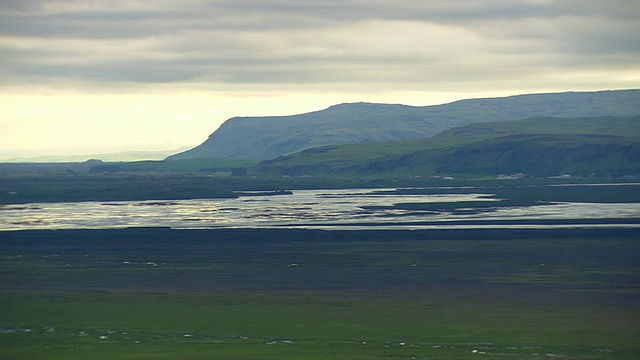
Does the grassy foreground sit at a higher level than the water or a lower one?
lower

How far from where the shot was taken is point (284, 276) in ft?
198

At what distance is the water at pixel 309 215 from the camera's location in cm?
9300

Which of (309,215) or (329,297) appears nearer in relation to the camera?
(329,297)

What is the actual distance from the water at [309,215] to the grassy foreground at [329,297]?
37.2ft

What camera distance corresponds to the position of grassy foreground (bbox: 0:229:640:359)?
134 ft

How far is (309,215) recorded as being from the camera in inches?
4222

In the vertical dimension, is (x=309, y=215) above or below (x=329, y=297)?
above

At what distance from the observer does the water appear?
93.0 metres

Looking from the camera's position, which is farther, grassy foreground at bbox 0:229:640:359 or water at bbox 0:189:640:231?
water at bbox 0:189:640:231

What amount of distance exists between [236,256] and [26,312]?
885 inches

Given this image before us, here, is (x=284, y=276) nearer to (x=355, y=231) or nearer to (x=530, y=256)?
(x=530, y=256)

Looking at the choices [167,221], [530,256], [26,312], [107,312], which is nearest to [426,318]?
[107,312]

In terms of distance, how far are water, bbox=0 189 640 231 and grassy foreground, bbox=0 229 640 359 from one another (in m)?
11.4

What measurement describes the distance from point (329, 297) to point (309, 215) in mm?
55276
